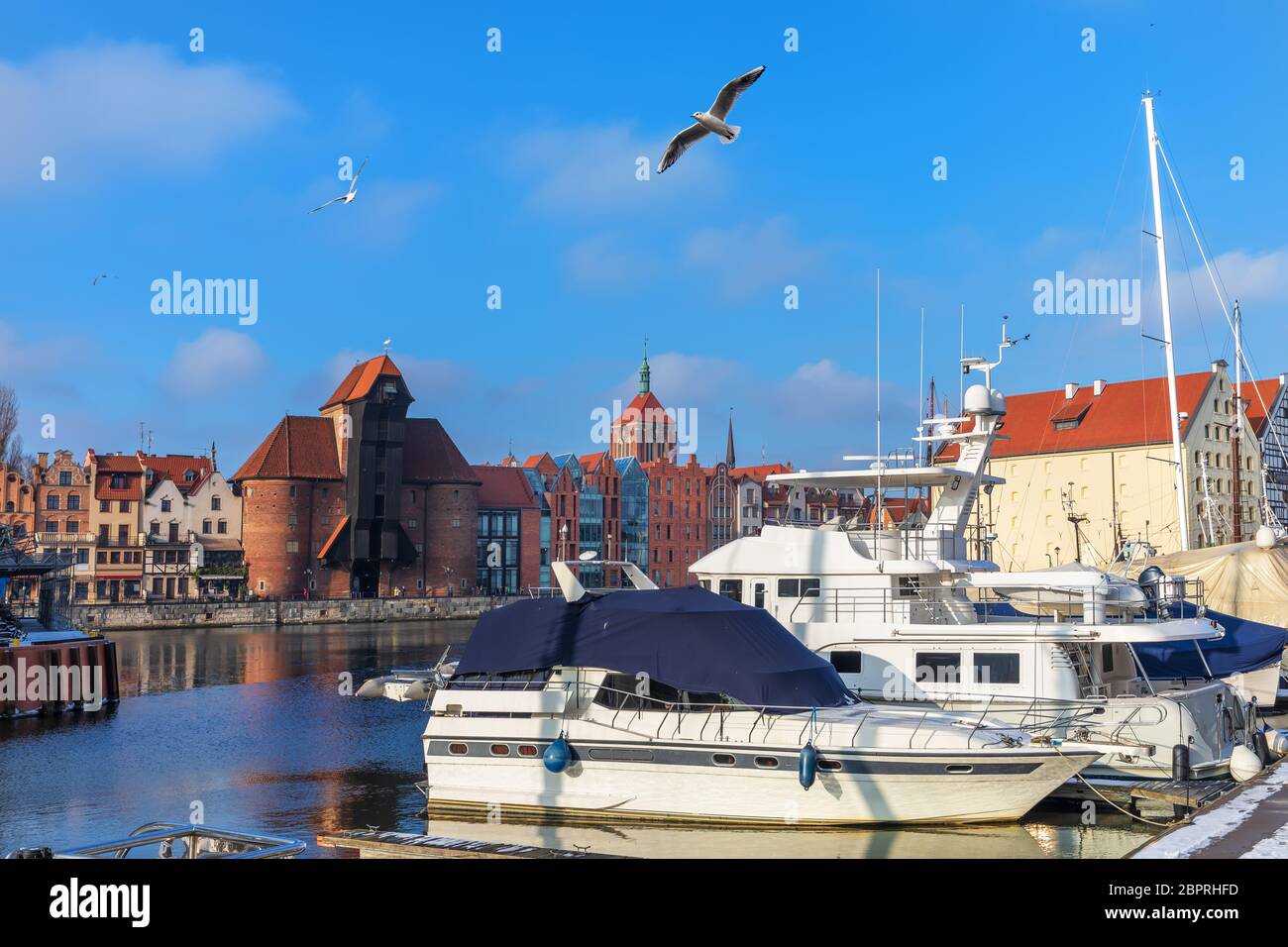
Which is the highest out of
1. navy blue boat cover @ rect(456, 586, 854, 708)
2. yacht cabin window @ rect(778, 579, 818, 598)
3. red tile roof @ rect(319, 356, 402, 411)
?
red tile roof @ rect(319, 356, 402, 411)

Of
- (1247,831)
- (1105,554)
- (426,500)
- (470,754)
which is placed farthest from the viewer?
(426,500)

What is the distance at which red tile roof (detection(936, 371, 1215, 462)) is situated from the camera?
78.4 metres

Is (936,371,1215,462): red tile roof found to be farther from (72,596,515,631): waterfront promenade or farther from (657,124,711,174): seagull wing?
(657,124,711,174): seagull wing

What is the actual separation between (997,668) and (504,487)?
87.7 metres

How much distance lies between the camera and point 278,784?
26297mm

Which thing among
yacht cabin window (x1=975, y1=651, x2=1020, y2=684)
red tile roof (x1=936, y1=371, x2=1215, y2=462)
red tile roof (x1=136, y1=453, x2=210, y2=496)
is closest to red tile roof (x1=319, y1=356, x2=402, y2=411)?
red tile roof (x1=136, y1=453, x2=210, y2=496)

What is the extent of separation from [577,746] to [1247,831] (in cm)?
1056

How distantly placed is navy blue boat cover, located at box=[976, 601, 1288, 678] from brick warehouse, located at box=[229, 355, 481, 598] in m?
74.5

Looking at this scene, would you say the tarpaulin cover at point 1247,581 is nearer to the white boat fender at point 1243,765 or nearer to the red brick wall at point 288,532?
the white boat fender at point 1243,765
